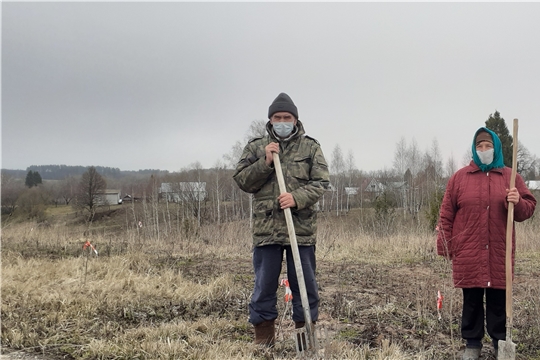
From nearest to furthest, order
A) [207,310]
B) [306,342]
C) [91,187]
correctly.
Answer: [306,342] → [207,310] → [91,187]

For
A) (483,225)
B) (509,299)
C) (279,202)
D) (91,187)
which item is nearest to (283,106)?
(279,202)

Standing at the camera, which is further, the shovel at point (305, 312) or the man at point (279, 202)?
the man at point (279, 202)

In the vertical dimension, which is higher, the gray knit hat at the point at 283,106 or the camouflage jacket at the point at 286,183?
the gray knit hat at the point at 283,106

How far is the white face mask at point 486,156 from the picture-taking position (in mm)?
2816

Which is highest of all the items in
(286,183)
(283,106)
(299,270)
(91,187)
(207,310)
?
(283,106)

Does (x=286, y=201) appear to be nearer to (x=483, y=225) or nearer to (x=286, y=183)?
(x=286, y=183)

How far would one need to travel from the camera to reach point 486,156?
2826mm

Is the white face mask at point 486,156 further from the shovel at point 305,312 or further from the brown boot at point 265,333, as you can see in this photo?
the brown boot at point 265,333

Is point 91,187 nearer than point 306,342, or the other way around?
point 306,342

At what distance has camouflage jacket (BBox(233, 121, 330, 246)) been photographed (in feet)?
9.29

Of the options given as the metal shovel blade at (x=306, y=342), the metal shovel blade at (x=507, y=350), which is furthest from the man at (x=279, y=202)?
the metal shovel blade at (x=507, y=350)

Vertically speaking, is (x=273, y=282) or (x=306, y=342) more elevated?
(x=273, y=282)

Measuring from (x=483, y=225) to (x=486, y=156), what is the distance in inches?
19.2

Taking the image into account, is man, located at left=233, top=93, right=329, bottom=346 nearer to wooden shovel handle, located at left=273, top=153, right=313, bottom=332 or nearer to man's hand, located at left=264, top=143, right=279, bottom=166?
man's hand, located at left=264, top=143, right=279, bottom=166
